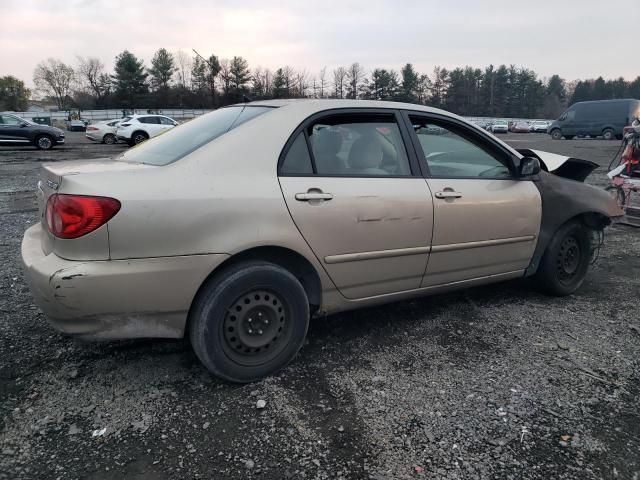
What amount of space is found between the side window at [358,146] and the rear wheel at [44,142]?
21.1 meters

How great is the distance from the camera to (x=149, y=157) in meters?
2.91

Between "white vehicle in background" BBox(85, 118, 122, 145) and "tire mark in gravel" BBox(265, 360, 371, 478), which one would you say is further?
"white vehicle in background" BBox(85, 118, 122, 145)

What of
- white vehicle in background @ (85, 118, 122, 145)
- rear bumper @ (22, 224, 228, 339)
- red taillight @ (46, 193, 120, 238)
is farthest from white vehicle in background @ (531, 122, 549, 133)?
red taillight @ (46, 193, 120, 238)

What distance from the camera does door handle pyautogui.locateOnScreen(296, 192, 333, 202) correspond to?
2.72 meters

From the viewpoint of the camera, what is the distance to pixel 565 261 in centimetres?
411

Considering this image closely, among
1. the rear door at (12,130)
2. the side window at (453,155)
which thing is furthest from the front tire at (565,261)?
the rear door at (12,130)

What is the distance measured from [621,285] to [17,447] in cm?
487

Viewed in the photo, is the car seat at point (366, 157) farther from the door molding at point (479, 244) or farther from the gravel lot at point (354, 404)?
the gravel lot at point (354, 404)

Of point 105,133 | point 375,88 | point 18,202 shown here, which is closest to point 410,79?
point 375,88

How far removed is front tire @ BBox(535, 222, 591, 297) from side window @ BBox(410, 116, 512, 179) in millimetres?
810

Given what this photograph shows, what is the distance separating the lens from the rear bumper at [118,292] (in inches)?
89.4

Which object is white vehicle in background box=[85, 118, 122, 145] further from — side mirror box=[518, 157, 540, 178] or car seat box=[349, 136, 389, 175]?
side mirror box=[518, 157, 540, 178]

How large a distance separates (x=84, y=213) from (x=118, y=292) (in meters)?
0.41

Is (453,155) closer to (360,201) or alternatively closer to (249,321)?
(360,201)
